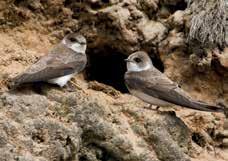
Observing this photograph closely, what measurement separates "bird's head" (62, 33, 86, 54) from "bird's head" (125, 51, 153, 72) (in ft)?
1.67

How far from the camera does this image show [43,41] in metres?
9.16

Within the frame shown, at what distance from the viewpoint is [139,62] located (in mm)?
8906

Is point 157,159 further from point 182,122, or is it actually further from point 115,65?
point 115,65

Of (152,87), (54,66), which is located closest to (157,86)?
(152,87)

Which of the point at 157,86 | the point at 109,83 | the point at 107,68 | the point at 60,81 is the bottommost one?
the point at 109,83

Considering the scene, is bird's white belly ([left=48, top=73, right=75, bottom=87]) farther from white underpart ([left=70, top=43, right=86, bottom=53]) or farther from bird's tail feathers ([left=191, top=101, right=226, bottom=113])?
bird's tail feathers ([left=191, top=101, right=226, bottom=113])

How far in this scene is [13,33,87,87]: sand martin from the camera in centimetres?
783

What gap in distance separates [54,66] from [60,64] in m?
0.14

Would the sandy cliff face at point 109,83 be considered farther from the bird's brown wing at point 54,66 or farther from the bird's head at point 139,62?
the bird's head at point 139,62

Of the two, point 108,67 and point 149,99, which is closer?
point 149,99

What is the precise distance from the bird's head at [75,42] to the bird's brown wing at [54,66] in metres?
0.08

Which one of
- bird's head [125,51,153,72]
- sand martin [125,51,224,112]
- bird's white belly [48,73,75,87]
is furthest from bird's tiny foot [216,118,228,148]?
bird's white belly [48,73,75,87]

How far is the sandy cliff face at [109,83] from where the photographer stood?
24.2 ft

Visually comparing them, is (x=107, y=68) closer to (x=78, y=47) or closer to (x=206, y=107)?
(x=78, y=47)
